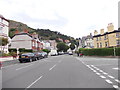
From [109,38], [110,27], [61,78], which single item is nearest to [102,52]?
[109,38]

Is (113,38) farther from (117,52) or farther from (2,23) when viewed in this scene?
(2,23)

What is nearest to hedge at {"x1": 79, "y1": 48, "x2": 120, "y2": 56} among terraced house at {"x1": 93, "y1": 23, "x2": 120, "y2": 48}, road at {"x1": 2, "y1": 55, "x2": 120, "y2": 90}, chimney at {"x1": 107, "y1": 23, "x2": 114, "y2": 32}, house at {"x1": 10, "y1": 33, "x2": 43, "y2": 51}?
terraced house at {"x1": 93, "y1": 23, "x2": 120, "y2": 48}

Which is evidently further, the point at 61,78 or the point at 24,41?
the point at 24,41

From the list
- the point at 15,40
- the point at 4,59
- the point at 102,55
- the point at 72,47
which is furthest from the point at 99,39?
the point at 72,47

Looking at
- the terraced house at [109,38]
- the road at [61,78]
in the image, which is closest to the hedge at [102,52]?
the terraced house at [109,38]

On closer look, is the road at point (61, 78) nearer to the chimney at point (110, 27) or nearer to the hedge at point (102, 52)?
the hedge at point (102, 52)

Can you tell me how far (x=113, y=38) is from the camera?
50906 millimetres

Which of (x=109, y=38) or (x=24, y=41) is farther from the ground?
(x=109, y=38)

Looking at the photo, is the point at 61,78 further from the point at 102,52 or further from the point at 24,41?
the point at 24,41

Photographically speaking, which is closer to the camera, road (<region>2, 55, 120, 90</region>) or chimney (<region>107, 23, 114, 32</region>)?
road (<region>2, 55, 120, 90</region>)

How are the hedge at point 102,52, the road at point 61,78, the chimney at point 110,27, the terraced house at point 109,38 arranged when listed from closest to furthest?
the road at point 61,78 < the hedge at point 102,52 < the terraced house at point 109,38 < the chimney at point 110,27

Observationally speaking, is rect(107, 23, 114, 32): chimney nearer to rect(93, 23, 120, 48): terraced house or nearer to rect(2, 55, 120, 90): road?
rect(93, 23, 120, 48): terraced house

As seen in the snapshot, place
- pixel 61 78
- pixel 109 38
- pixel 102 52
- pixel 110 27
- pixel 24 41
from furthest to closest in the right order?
1. pixel 24 41
2. pixel 109 38
3. pixel 110 27
4. pixel 102 52
5. pixel 61 78

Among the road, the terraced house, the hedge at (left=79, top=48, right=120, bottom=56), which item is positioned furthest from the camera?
the terraced house
